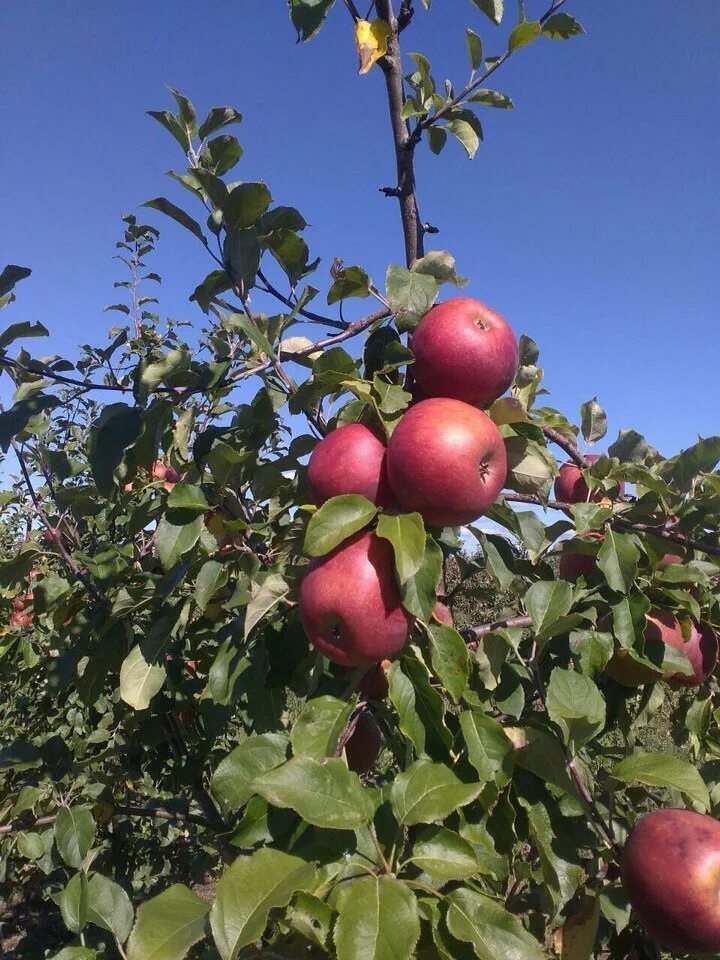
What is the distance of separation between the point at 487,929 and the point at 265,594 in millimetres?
672

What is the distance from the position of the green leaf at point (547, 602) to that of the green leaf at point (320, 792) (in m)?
0.54

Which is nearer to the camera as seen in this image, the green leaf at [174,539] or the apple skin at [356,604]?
the apple skin at [356,604]

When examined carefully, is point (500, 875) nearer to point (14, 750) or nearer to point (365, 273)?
point (365, 273)

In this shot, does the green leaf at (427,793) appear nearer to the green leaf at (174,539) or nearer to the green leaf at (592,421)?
the green leaf at (174,539)

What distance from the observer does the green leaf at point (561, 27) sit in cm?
146

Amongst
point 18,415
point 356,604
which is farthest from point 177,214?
point 356,604

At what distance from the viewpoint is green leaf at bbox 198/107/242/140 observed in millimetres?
1416

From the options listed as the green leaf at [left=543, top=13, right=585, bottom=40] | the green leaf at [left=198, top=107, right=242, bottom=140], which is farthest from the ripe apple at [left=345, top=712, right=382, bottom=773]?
the green leaf at [left=543, top=13, right=585, bottom=40]

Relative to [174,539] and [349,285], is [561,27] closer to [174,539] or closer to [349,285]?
[349,285]

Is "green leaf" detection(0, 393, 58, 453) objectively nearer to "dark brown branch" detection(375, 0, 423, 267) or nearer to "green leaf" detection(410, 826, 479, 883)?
"dark brown branch" detection(375, 0, 423, 267)

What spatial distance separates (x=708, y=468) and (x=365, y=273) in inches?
42.2

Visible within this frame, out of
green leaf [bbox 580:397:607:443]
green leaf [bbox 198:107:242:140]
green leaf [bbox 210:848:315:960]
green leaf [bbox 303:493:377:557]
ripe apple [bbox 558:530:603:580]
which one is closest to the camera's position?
green leaf [bbox 210:848:315:960]

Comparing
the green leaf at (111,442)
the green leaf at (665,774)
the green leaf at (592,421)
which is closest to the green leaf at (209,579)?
the green leaf at (111,442)

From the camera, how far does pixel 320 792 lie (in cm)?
97
